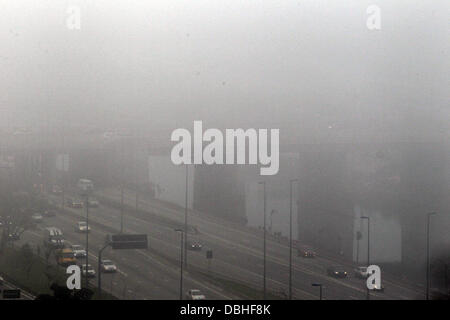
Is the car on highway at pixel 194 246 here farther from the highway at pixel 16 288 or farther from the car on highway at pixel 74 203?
the highway at pixel 16 288

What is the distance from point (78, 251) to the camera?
19.6 metres

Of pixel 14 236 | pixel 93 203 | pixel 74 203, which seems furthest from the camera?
pixel 93 203

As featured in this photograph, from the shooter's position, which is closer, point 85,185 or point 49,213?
point 49,213

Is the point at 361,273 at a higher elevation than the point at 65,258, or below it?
below

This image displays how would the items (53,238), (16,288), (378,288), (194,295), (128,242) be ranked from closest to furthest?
(194,295) < (128,242) < (16,288) < (378,288) < (53,238)

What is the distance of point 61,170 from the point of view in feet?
113

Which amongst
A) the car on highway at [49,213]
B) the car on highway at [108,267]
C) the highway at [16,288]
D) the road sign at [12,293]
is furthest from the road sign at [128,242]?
the car on highway at [49,213]

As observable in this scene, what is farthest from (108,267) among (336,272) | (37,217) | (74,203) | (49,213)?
(74,203)

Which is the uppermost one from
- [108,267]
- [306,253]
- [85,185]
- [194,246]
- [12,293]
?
[85,185]

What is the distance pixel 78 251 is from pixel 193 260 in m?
3.68

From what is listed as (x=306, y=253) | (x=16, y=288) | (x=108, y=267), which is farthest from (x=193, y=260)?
(x=16, y=288)

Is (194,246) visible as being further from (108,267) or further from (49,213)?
(49,213)

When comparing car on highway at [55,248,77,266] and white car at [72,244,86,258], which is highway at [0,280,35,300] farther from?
white car at [72,244,86,258]

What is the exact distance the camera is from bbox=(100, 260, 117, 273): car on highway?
Result: 17981 mm
